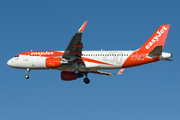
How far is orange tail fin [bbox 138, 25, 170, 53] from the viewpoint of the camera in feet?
149

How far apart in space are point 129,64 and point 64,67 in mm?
9250

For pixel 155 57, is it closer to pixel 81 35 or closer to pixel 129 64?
pixel 129 64

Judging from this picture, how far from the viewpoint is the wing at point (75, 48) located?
40.4m

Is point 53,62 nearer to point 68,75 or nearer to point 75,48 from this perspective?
point 75,48

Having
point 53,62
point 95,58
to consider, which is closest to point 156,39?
point 95,58

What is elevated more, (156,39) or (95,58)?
(156,39)

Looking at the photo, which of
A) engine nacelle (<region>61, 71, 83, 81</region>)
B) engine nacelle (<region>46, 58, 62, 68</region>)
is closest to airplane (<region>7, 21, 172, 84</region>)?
engine nacelle (<region>46, 58, 62, 68</region>)

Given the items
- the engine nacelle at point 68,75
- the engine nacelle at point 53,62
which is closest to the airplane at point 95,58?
the engine nacelle at point 53,62

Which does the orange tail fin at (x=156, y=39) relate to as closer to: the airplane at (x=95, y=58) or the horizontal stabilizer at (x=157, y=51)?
the airplane at (x=95, y=58)

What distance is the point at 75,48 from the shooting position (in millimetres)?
43625

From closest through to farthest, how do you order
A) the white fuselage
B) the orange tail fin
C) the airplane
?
1. the airplane
2. the orange tail fin
3. the white fuselage

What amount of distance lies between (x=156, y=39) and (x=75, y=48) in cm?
1156

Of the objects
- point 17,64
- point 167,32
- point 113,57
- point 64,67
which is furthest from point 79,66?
point 167,32

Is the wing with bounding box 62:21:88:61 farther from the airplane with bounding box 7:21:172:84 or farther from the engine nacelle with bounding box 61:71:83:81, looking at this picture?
the engine nacelle with bounding box 61:71:83:81
